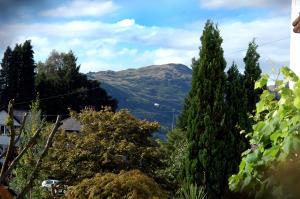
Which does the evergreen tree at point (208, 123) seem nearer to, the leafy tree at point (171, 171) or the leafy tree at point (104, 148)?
the leafy tree at point (171, 171)

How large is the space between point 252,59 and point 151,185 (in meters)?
6.77

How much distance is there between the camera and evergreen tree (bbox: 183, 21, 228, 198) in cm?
1563

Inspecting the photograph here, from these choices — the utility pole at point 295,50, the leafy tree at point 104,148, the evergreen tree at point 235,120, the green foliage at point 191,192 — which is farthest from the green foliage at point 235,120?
the utility pole at point 295,50

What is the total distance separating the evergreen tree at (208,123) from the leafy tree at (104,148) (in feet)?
3.65

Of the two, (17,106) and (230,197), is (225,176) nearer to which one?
(230,197)

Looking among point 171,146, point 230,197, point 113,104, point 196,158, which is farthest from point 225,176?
point 113,104

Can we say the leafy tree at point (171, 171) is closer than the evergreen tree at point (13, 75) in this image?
Yes

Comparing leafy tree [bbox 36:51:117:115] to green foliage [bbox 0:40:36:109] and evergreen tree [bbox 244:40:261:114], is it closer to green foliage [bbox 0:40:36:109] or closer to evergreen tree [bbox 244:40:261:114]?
green foliage [bbox 0:40:36:109]

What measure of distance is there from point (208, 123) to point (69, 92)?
50.7m

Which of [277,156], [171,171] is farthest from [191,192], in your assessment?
[277,156]

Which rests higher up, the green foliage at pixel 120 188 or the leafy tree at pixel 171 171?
the green foliage at pixel 120 188

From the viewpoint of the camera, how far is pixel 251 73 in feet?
56.6

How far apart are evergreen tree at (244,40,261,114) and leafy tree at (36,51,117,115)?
44423mm

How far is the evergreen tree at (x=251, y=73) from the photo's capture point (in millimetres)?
17094
